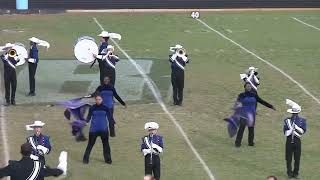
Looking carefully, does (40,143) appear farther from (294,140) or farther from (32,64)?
(32,64)

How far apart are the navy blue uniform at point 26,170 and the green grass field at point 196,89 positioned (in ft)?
12.6

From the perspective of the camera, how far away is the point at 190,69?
2372cm

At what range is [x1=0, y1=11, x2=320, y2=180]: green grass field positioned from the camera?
1425 cm

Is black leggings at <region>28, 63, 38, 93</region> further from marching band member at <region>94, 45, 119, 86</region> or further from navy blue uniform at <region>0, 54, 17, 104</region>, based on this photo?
marching band member at <region>94, 45, 119, 86</region>

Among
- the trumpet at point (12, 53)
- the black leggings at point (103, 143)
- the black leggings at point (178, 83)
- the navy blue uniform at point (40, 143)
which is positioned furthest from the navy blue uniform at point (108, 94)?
the trumpet at point (12, 53)

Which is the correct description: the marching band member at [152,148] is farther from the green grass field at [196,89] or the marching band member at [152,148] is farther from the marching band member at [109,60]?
the marching band member at [109,60]

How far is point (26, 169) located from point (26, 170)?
0.04 ft

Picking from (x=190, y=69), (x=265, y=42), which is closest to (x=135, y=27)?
(x=265, y=42)

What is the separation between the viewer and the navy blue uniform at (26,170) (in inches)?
362

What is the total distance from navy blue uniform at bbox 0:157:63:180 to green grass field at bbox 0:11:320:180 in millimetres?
3829

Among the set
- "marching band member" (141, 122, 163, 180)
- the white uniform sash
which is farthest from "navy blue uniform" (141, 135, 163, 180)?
the white uniform sash

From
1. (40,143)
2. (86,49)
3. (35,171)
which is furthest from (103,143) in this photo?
(86,49)

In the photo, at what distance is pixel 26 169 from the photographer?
927 cm

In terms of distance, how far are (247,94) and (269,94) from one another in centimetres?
495
